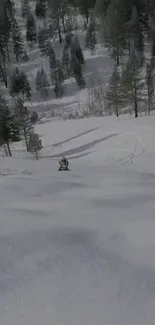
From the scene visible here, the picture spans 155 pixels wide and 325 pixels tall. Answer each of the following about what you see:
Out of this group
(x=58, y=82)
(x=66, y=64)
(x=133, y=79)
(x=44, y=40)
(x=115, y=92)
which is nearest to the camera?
(x=133, y=79)

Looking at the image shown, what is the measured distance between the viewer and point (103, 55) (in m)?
56.3

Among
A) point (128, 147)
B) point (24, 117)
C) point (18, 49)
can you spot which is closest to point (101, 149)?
point (128, 147)

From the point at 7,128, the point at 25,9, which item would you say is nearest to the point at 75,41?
the point at 25,9

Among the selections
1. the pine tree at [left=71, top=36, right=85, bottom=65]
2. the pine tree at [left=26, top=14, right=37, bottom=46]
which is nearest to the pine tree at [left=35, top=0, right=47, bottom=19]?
the pine tree at [left=26, top=14, right=37, bottom=46]

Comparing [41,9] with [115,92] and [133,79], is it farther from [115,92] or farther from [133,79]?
[133,79]

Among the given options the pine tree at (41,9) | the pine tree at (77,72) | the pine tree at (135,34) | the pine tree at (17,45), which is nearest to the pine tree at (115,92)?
the pine tree at (77,72)

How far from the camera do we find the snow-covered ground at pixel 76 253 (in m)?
2.42

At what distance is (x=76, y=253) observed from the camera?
3135 millimetres

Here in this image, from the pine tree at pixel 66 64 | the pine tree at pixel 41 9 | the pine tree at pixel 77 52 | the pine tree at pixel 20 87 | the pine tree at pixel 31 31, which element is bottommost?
the pine tree at pixel 20 87

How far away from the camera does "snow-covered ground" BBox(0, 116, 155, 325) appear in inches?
95.4

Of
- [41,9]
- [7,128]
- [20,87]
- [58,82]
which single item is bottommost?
[20,87]

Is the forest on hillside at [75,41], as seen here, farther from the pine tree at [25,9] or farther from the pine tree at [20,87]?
the pine tree at [25,9]

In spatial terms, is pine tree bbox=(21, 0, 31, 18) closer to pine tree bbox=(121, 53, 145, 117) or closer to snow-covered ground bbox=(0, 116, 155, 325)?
pine tree bbox=(121, 53, 145, 117)

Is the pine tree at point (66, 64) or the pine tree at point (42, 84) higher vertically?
the pine tree at point (66, 64)
